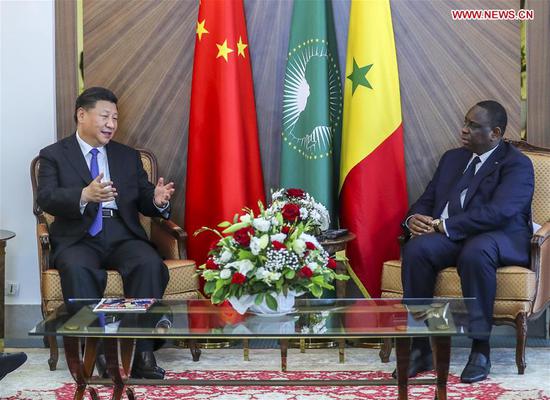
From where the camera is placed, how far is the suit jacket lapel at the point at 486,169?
4.82 metres

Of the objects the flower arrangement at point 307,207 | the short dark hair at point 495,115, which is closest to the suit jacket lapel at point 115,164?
the flower arrangement at point 307,207

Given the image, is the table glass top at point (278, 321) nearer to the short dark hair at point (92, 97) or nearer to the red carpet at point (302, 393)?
the red carpet at point (302, 393)

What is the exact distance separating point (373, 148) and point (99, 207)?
1.49m

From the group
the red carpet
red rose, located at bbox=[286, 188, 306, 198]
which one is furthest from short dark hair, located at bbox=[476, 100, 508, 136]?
the red carpet

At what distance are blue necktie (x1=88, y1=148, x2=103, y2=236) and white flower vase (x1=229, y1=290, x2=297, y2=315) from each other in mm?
1473

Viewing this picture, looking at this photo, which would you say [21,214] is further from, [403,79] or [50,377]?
[403,79]

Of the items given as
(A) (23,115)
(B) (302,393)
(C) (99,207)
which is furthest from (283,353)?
(A) (23,115)

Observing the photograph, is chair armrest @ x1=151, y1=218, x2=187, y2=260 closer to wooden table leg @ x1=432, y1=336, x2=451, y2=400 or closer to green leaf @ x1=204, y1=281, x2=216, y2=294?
green leaf @ x1=204, y1=281, x2=216, y2=294

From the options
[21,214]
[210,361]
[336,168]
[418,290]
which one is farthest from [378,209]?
[21,214]

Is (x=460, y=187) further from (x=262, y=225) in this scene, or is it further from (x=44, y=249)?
(x=44, y=249)

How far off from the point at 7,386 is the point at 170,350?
106 cm

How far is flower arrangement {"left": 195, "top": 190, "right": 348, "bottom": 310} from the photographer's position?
3549mm

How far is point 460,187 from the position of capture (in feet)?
16.1

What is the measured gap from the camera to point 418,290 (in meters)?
4.63
